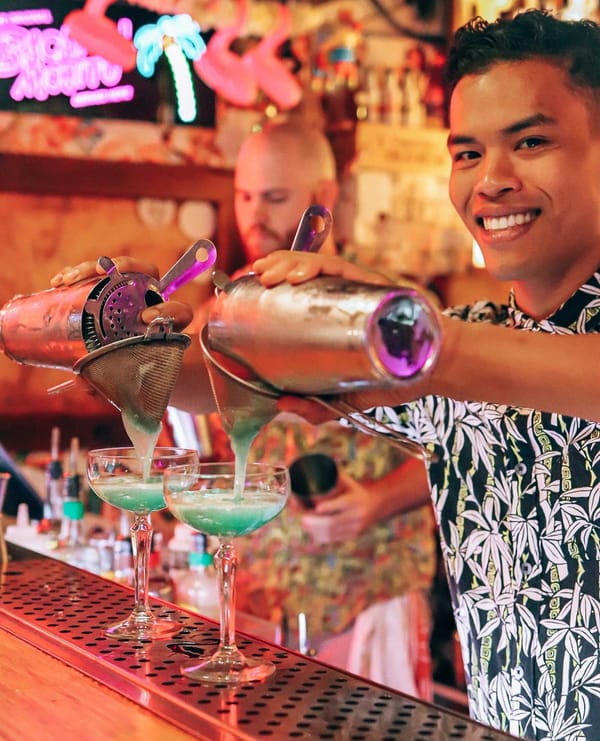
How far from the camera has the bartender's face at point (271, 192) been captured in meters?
4.41

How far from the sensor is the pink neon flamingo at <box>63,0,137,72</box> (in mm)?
4988

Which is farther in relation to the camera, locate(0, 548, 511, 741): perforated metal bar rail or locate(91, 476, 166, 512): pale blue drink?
locate(91, 476, 166, 512): pale blue drink

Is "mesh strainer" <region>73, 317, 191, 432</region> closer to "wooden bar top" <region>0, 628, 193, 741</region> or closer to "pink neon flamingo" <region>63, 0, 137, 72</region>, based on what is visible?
"wooden bar top" <region>0, 628, 193, 741</region>

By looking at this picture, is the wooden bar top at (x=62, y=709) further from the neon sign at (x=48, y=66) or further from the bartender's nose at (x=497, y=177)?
the neon sign at (x=48, y=66)

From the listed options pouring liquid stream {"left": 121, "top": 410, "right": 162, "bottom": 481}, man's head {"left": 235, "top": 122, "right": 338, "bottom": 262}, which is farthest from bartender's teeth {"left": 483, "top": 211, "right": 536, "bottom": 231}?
man's head {"left": 235, "top": 122, "right": 338, "bottom": 262}

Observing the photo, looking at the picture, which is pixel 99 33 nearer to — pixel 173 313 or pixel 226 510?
pixel 173 313

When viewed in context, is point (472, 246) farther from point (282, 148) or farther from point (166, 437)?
point (166, 437)

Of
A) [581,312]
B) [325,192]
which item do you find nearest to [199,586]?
[581,312]

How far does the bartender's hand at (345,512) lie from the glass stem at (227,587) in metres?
1.96

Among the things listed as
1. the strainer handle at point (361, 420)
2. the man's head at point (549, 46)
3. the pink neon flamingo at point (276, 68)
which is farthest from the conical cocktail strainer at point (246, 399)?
the pink neon flamingo at point (276, 68)

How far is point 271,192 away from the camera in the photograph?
4.42 metres

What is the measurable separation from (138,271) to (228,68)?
12.8 ft

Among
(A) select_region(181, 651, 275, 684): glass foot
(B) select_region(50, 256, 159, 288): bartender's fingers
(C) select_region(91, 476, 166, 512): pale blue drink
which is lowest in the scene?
(A) select_region(181, 651, 275, 684): glass foot

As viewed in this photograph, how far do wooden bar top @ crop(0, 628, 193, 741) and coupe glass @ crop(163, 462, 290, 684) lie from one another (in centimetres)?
12
